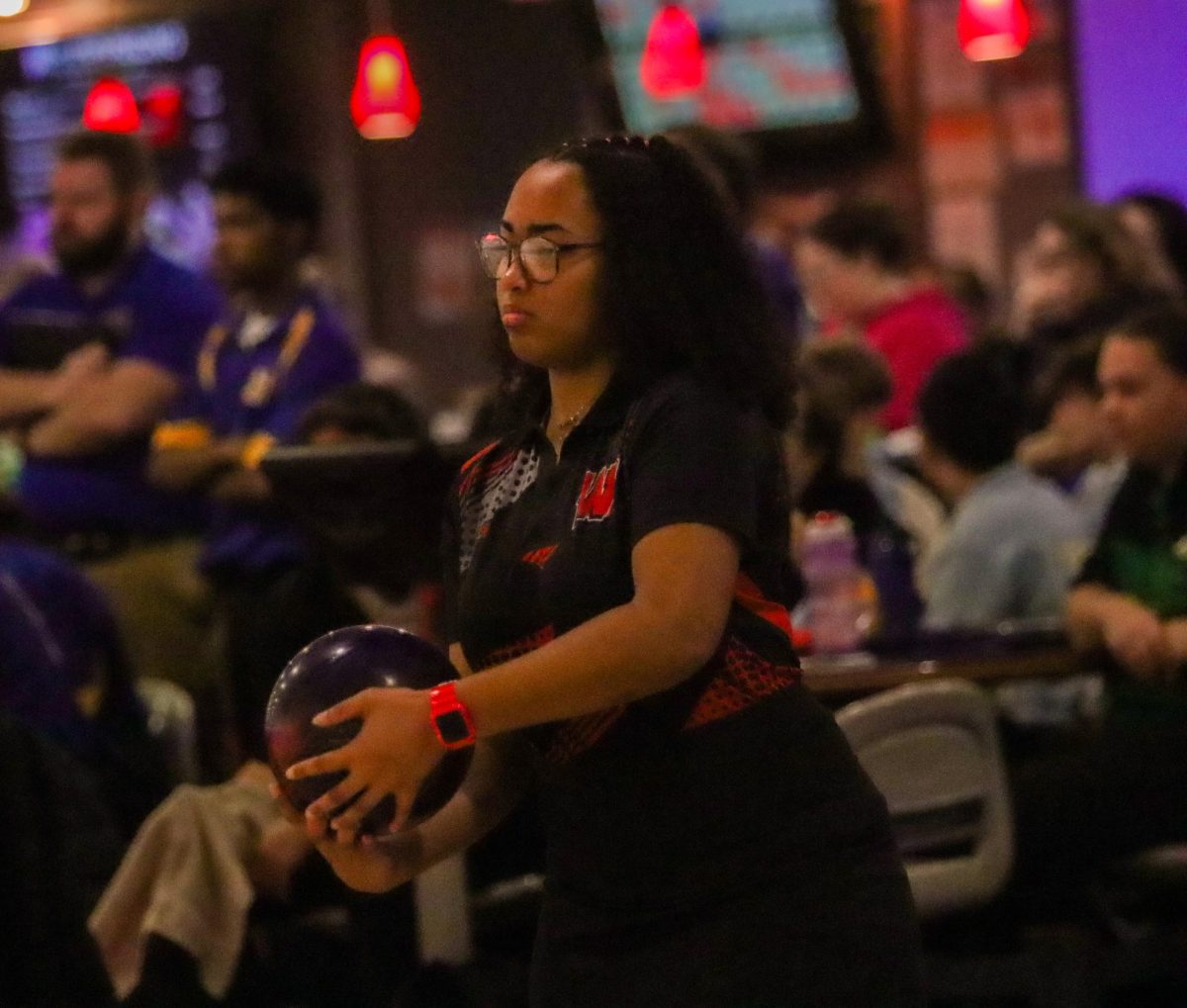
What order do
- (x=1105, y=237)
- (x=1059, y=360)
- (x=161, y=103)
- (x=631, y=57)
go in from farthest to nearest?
(x=161, y=103) → (x=631, y=57) → (x=1105, y=237) → (x=1059, y=360)

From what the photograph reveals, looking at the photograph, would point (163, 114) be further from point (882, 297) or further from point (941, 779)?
point (941, 779)

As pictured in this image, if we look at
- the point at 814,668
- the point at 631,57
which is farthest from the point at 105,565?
Answer: the point at 631,57

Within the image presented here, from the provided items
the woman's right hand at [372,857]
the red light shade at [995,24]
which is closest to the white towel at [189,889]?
the woman's right hand at [372,857]

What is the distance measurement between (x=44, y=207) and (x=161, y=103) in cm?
75

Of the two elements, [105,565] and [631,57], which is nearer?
[105,565]

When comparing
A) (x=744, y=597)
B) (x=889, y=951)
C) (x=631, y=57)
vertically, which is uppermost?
(x=631, y=57)

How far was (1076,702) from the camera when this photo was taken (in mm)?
4250

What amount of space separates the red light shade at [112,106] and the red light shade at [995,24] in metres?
3.59

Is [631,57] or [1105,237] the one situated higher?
[631,57]

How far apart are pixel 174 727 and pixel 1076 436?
2.24 m

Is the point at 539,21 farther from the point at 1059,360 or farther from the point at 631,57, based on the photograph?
the point at 1059,360

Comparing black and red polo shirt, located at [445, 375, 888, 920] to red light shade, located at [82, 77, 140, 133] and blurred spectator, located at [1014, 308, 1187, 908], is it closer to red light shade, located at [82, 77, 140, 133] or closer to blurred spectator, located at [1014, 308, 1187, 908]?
blurred spectator, located at [1014, 308, 1187, 908]

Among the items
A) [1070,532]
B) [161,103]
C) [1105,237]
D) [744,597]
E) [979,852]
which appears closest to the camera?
[744,597]

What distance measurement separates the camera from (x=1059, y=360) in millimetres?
4961
